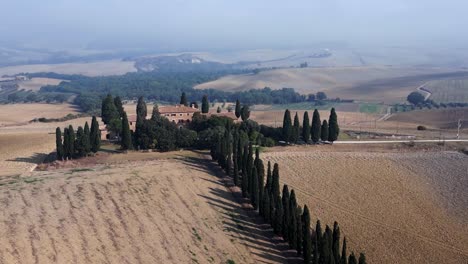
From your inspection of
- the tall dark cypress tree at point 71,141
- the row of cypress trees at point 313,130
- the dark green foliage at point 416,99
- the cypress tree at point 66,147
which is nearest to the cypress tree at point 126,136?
the tall dark cypress tree at point 71,141

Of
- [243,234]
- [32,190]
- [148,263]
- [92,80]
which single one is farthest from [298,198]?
[92,80]

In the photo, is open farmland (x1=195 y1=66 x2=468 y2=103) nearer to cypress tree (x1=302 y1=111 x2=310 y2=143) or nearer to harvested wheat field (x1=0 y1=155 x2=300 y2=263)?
cypress tree (x1=302 y1=111 x2=310 y2=143)

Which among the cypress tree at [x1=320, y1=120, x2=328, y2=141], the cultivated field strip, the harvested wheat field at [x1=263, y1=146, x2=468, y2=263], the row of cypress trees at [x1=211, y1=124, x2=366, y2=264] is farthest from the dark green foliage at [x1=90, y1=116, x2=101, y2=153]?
the cypress tree at [x1=320, y1=120, x2=328, y2=141]

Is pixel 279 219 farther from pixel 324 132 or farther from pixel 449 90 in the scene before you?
pixel 449 90

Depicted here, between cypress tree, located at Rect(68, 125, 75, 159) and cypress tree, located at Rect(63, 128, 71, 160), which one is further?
cypress tree, located at Rect(63, 128, 71, 160)

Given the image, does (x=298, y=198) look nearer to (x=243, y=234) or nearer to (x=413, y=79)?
(x=243, y=234)

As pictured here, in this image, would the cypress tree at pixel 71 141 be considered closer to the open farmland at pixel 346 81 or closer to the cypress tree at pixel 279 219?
the cypress tree at pixel 279 219
